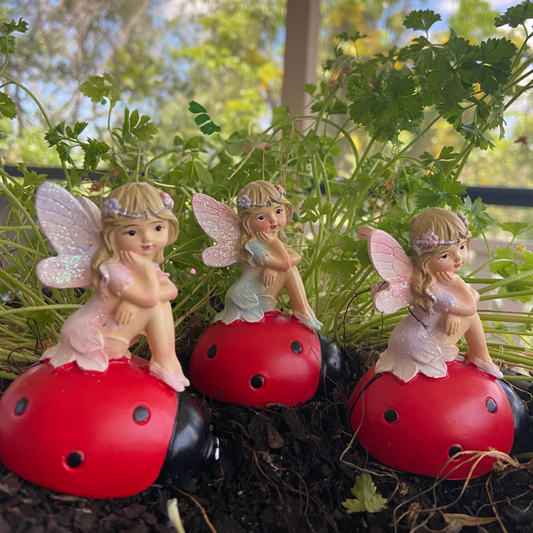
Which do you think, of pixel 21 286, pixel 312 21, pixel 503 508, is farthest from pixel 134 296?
pixel 312 21

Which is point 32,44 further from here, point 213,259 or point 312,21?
point 213,259

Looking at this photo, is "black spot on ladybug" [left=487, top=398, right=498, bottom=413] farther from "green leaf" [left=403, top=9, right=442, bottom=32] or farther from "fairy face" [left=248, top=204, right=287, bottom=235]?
"green leaf" [left=403, top=9, right=442, bottom=32]

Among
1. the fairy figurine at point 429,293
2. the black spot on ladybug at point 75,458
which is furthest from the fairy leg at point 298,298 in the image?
the black spot on ladybug at point 75,458

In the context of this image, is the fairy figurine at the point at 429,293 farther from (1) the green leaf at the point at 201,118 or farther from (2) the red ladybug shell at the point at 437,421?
(1) the green leaf at the point at 201,118

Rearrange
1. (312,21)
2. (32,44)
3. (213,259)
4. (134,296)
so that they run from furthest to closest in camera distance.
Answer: (32,44)
(312,21)
(213,259)
(134,296)

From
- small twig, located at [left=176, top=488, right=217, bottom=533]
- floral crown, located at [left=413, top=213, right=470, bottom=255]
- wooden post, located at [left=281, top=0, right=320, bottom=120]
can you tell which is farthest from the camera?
wooden post, located at [left=281, top=0, right=320, bottom=120]

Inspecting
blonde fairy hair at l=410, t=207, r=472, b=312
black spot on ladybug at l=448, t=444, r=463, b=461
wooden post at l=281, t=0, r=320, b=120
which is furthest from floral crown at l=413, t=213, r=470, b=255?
wooden post at l=281, t=0, r=320, b=120

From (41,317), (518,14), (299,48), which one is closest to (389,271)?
(518,14)
